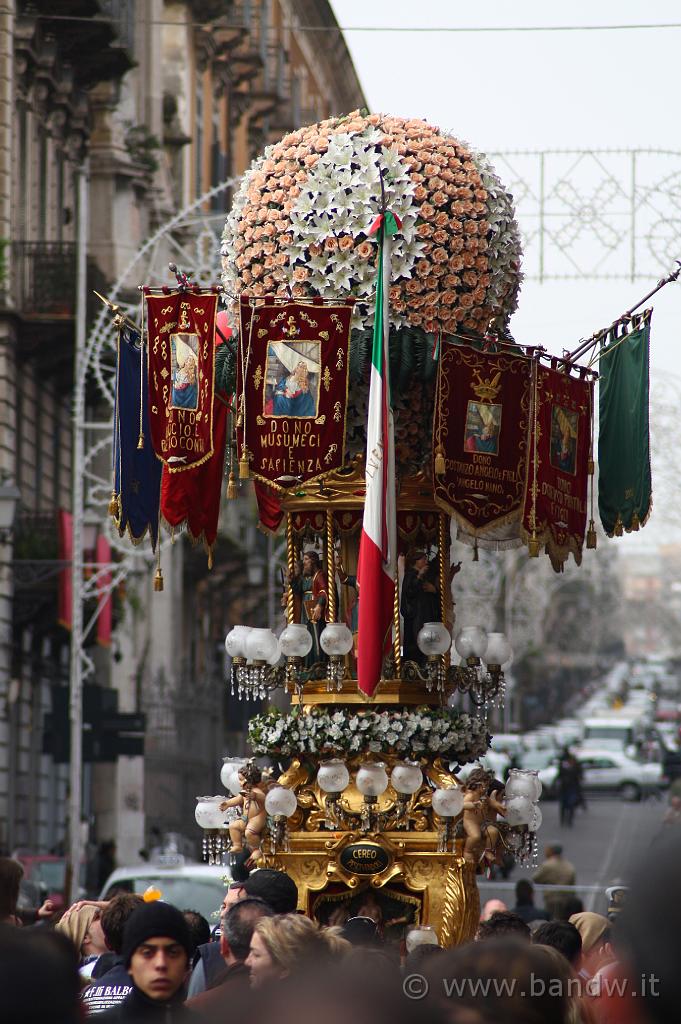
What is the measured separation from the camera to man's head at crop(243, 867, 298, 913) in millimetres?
8484

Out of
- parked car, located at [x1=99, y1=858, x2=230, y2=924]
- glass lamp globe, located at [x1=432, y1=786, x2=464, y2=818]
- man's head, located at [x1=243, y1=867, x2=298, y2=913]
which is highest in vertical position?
glass lamp globe, located at [x1=432, y1=786, x2=464, y2=818]

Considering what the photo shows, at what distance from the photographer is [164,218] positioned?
39188mm

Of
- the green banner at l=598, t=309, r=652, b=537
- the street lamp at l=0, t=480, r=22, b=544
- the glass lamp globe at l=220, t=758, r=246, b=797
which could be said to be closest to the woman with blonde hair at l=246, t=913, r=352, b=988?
the glass lamp globe at l=220, t=758, r=246, b=797

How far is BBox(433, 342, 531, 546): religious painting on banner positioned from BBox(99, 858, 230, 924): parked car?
22.8ft

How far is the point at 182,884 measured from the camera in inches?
675

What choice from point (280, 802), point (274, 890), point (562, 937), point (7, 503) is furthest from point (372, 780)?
point (7, 503)

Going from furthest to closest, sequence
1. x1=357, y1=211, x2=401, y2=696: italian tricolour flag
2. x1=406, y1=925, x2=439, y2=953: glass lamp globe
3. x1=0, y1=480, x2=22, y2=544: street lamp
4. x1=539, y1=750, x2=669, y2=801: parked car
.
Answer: x1=539, y1=750, x2=669, y2=801: parked car → x1=0, y1=480, x2=22, y2=544: street lamp → x1=357, y1=211, x2=401, y2=696: italian tricolour flag → x1=406, y1=925, x2=439, y2=953: glass lamp globe

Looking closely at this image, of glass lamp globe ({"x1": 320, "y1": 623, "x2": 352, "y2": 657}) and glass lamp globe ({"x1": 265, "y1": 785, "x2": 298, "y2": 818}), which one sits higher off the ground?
glass lamp globe ({"x1": 320, "y1": 623, "x2": 352, "y2": 657})

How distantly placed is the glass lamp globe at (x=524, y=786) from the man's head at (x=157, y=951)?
4.41 m

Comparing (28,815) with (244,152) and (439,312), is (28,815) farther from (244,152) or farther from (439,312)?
(244,152)

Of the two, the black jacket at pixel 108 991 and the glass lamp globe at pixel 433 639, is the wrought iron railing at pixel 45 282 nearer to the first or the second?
the glass lamp globe at pixel 433 639

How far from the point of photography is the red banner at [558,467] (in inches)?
428

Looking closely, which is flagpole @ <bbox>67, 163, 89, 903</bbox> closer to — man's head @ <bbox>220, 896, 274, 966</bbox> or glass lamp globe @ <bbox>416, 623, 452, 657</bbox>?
glass lamp globe @ <bbox>416, 623, 452, 657</bbox>

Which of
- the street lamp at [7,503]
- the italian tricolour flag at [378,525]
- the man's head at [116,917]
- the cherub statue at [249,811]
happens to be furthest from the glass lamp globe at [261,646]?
the street lamp at [7,503]
